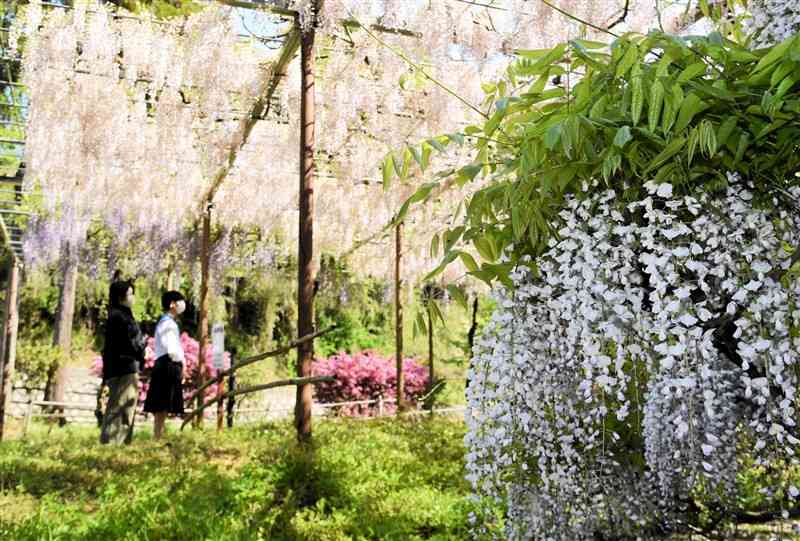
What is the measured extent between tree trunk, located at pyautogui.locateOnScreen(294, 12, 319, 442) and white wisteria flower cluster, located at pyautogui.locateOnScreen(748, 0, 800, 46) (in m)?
3.18

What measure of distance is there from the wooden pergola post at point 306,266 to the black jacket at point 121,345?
2.12 m

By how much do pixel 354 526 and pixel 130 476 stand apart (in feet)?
5.41

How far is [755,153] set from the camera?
137 cm

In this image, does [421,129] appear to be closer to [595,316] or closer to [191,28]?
[191,28]

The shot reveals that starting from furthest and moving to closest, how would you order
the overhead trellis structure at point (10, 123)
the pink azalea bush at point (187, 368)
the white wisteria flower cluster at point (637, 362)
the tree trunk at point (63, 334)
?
the pink azalea bush at point (187, 368)
the tree trunk at point (63, 334)
the overhead trellis structure at point (10, 123)
the white wisteria flower cluster at point (637, 362)

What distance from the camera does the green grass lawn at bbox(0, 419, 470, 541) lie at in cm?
343

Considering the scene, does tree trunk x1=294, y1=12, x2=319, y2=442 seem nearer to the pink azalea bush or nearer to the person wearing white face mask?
the person wearing white face mask

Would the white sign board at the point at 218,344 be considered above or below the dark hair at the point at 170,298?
below

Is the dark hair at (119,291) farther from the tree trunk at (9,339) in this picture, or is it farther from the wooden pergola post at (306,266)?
the tree trunk at (9,339)

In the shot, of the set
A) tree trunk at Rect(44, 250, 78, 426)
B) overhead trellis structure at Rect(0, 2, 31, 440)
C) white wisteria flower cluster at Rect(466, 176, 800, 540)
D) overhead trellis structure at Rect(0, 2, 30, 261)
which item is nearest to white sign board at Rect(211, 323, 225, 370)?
overhead trellis structure at Rect(0, 2, 30, 261)

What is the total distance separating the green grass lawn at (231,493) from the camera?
3428mm

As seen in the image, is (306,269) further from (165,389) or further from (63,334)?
(63,334)

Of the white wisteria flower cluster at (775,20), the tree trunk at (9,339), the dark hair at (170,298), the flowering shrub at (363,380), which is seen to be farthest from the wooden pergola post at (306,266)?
the flowering shrub at (363,380)

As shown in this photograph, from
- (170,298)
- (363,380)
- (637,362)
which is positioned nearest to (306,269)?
(170,298)
